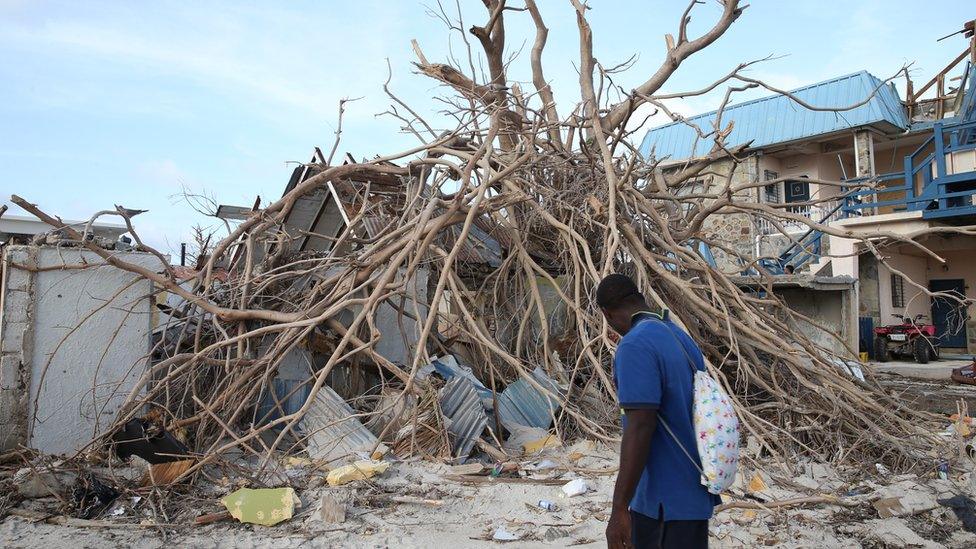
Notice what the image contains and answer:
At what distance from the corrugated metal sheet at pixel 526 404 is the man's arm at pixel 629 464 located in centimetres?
398

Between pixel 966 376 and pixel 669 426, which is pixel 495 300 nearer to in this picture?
pixel 669 426

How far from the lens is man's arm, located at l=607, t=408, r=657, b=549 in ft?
7.58

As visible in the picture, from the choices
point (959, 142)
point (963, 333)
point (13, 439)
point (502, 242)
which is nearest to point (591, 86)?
point (502, 242)

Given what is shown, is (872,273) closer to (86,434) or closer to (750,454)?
(750,454)

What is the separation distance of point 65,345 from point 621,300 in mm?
4682

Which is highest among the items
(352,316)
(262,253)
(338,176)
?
(338,176)

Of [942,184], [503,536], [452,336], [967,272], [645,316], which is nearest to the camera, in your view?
[645,316]

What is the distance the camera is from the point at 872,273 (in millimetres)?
17156

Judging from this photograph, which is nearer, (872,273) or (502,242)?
(502,242)

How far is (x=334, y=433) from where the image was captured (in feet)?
18.3

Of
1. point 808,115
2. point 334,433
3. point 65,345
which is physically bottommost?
point 334,433

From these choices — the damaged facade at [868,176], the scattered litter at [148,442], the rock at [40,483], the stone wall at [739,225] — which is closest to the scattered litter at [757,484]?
the scattered litter at [148,442]

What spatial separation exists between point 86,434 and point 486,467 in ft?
10.1

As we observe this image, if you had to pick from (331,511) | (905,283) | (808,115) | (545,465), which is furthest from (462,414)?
(905,283)
